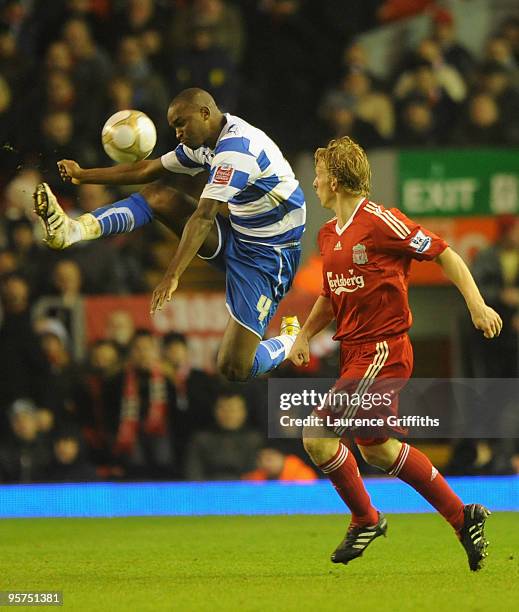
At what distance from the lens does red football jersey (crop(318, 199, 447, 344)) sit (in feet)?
20.5

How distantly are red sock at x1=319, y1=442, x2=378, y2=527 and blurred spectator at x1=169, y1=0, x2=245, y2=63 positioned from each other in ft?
23.6

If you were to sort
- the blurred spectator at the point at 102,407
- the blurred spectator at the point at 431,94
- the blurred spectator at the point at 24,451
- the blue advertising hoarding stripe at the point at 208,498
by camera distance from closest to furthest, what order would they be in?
the blue advertising hoarding stripe at the point at 208,498 < the blurred spectator at the point at 24,451 < the blurred spectator at the point at 102,407 < the blurred spectator at the point at 431,94

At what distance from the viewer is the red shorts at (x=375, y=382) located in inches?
247

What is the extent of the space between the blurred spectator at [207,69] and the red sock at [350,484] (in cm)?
644

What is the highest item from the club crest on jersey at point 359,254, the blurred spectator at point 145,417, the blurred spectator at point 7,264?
the club crest on jersey at point 359,254

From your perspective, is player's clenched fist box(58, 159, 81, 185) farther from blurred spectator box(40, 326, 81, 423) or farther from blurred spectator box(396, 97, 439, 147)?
blurred spectator box(396, 97, 439, 147)

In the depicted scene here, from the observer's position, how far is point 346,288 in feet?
20.9

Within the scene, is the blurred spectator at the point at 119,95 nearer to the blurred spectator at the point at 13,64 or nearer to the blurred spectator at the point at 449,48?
the blurred spectator at the point at 13,64

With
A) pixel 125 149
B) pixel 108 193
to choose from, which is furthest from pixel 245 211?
pixel 108 193

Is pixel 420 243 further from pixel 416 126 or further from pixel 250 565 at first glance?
pixel 416 126

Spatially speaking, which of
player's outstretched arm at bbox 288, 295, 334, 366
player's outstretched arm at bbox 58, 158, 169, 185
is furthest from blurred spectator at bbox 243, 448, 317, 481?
player's outstretched arm at bbox 288, 295, 334, 366

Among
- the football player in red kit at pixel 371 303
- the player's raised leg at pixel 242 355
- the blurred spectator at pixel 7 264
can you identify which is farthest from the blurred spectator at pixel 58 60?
the football player in red kit at pixel 371 303

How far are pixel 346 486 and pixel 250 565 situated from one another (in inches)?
30.0

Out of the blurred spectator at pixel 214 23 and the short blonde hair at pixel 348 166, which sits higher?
the blurred spectator at pixel 214 23
